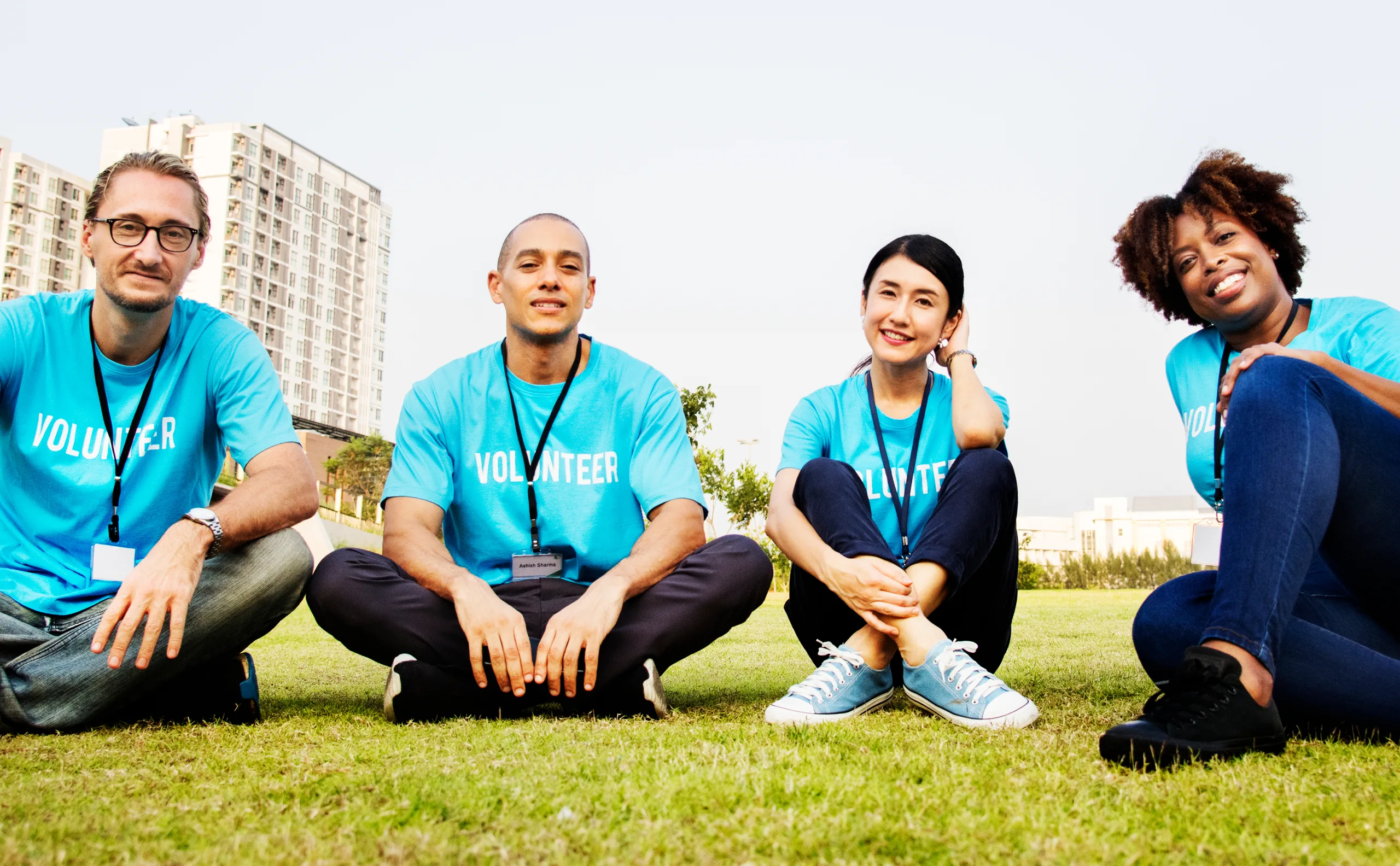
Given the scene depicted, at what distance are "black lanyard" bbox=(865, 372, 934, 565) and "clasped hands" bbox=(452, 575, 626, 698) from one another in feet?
3.56

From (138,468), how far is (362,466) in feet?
243

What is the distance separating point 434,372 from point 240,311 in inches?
3715

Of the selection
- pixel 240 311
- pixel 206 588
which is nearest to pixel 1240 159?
pixel 206 588

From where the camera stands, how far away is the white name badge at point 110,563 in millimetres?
3062

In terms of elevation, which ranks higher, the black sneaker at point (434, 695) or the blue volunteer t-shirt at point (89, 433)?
the blue volunteer t-shirt at point (89, 433)

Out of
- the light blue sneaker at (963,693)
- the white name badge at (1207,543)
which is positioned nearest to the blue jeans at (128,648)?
the light blue sneaker at (963,693)

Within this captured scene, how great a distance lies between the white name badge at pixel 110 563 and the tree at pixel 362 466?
63.9 meters

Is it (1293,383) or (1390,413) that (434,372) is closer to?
(1293,383)

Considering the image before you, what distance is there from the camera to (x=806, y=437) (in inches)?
146

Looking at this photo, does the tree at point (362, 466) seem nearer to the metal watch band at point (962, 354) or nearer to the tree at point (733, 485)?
the tree at point (733, 485)


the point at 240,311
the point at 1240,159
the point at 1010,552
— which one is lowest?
the point at 1010,552

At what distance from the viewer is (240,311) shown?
291 ft

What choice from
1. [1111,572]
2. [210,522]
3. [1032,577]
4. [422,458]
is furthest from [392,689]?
[1111,572]

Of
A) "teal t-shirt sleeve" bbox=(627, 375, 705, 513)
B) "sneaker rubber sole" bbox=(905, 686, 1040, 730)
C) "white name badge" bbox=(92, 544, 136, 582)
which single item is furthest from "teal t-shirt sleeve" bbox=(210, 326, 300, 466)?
"sneaker rubber sole" bbox=(905, 686, 1040, 730)
